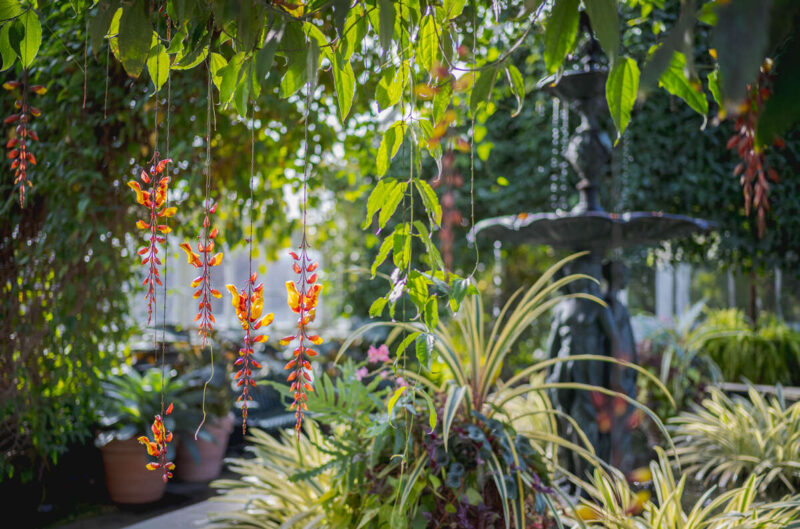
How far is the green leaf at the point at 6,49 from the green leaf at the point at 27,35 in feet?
0.05

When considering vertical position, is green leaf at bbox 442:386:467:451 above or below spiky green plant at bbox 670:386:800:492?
above

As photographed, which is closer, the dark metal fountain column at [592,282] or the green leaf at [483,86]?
the green leaf at [483,86]

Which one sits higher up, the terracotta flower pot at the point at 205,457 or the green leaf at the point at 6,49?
the green leaf at the point at 6,49

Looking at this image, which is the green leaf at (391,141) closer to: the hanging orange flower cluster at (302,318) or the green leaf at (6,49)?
the hanging orange flower cluster at (302,318)

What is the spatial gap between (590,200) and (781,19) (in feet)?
7.68

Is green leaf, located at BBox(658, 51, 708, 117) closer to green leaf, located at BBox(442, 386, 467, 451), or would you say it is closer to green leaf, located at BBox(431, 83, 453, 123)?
green leaf, located at BBox(431, 83, 453, 123)

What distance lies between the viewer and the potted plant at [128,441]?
304 cm

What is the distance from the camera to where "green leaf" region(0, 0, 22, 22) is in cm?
82

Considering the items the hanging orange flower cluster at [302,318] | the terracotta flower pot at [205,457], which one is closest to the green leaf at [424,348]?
the hanging orange flower cluster at [302,318]

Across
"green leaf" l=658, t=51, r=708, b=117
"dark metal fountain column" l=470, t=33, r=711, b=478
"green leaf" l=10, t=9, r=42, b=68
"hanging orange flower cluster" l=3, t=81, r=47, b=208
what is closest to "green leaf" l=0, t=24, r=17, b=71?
"green leaf" l=10, t=9, r=42, b=68

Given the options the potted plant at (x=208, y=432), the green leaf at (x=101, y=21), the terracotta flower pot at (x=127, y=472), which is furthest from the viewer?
the potted plant at (x=208, y=432)

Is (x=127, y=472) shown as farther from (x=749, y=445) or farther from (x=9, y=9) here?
(x=749, y=445)

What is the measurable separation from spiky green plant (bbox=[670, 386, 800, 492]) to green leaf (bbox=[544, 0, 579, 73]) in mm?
2401

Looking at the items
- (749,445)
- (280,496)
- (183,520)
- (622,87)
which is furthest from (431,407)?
(749,445)
